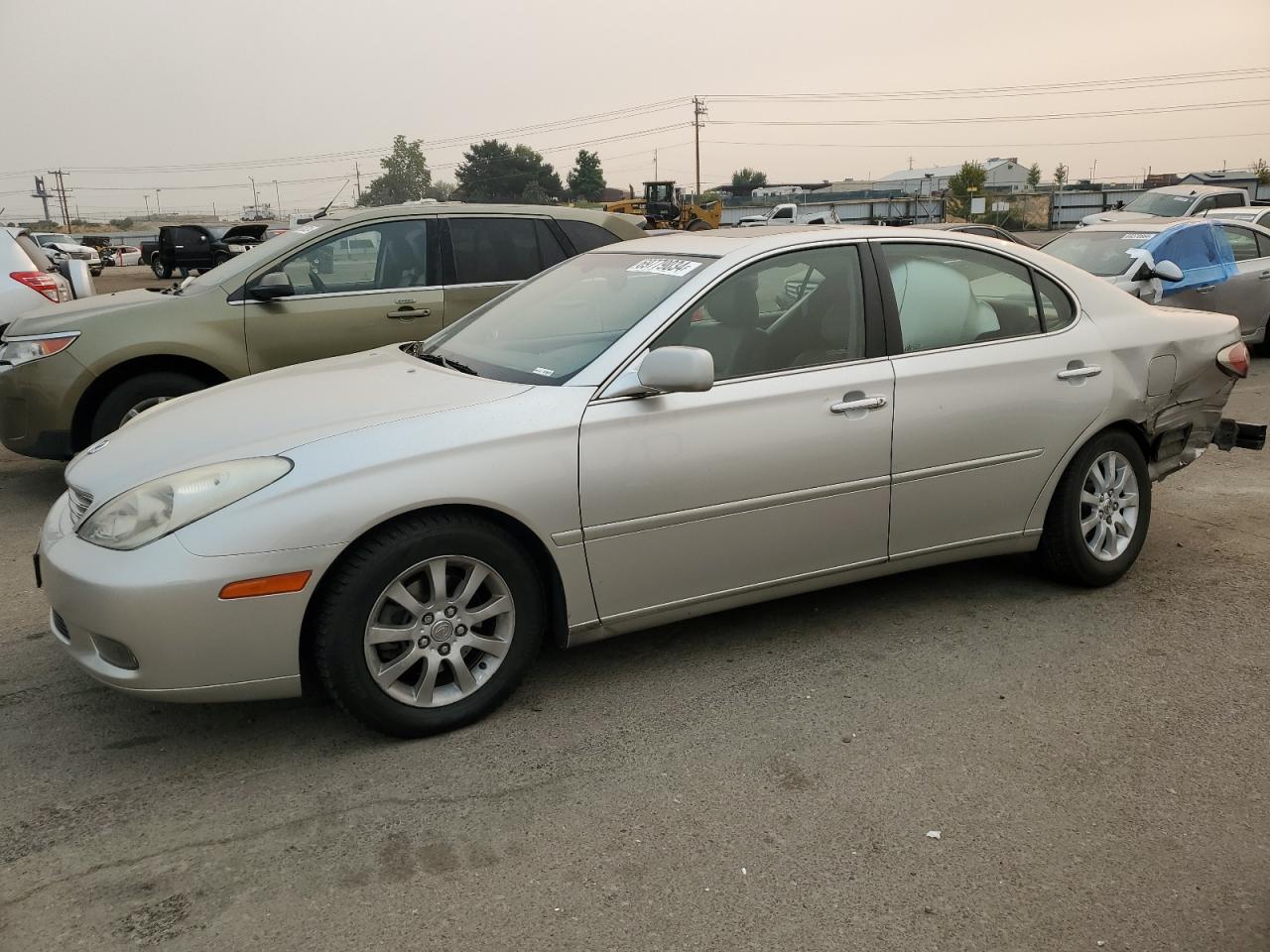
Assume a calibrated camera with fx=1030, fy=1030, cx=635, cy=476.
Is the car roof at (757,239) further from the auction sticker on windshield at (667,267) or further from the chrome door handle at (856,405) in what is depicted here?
the chrome door handle at (856,405)

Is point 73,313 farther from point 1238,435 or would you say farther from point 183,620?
point 1238,435

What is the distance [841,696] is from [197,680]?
6.88 ft

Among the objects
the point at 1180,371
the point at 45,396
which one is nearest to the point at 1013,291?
the point at 1180,371

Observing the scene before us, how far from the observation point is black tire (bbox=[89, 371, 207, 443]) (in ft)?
19.8

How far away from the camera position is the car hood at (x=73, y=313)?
6012 mm

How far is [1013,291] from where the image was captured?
4383 millimetres

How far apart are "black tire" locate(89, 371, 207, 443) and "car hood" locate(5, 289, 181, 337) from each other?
42 centimetres

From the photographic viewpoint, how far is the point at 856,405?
384cm

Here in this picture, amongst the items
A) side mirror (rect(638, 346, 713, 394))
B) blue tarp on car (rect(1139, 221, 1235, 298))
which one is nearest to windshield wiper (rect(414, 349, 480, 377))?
side mirror (rect(638, 346, 713, 394))

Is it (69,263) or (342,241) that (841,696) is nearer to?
(342,241)

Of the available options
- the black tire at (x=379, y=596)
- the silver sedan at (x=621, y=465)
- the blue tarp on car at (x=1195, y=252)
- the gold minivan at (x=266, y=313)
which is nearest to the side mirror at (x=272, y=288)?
the gold minivan at (x=266, y=313)

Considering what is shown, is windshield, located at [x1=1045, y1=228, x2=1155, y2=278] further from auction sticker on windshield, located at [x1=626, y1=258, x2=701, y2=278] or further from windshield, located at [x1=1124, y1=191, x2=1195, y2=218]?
windshield, located at [x1=1124, y1=191, x2=1195, y2=218]

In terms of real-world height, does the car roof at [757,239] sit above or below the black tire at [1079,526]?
above

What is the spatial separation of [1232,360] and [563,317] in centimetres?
313
